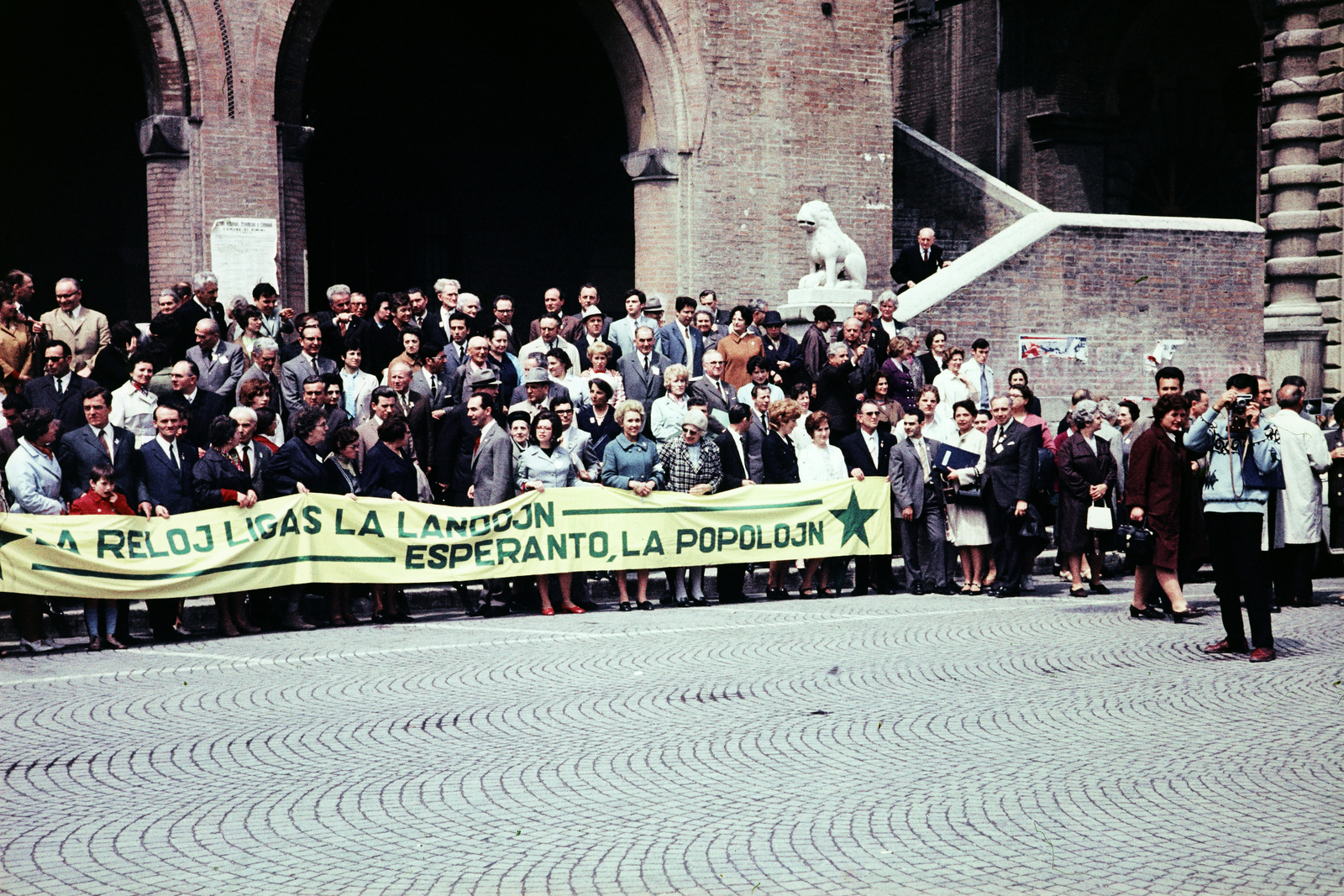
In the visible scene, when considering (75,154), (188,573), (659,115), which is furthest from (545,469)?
(75,154)

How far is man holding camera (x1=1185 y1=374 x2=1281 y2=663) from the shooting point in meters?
10.1

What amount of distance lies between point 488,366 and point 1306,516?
285 inches

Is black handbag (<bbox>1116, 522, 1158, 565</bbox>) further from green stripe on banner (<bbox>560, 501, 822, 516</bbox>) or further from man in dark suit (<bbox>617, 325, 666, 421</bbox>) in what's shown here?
man in dark suit (<bbox>617, 325, 666, 421</bbox>)

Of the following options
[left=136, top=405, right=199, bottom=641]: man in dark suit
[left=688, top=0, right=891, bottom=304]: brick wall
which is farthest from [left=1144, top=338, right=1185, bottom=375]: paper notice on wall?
[left=136, top=405, right=199, bottom=641]: man in dark suit

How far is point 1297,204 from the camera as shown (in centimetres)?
2392

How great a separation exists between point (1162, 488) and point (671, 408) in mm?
4519

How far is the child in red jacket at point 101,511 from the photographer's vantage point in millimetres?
11148

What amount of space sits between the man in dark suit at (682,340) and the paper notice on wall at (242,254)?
5204 mm

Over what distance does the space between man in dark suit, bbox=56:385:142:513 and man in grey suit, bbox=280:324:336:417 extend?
2.06m

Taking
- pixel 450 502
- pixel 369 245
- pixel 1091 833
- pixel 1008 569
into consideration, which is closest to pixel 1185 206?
pixel 369 245

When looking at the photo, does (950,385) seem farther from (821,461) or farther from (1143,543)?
(1143,543)

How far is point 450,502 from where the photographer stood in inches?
533

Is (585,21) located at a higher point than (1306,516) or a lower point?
higher

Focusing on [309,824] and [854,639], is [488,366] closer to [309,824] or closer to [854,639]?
[854,639]
